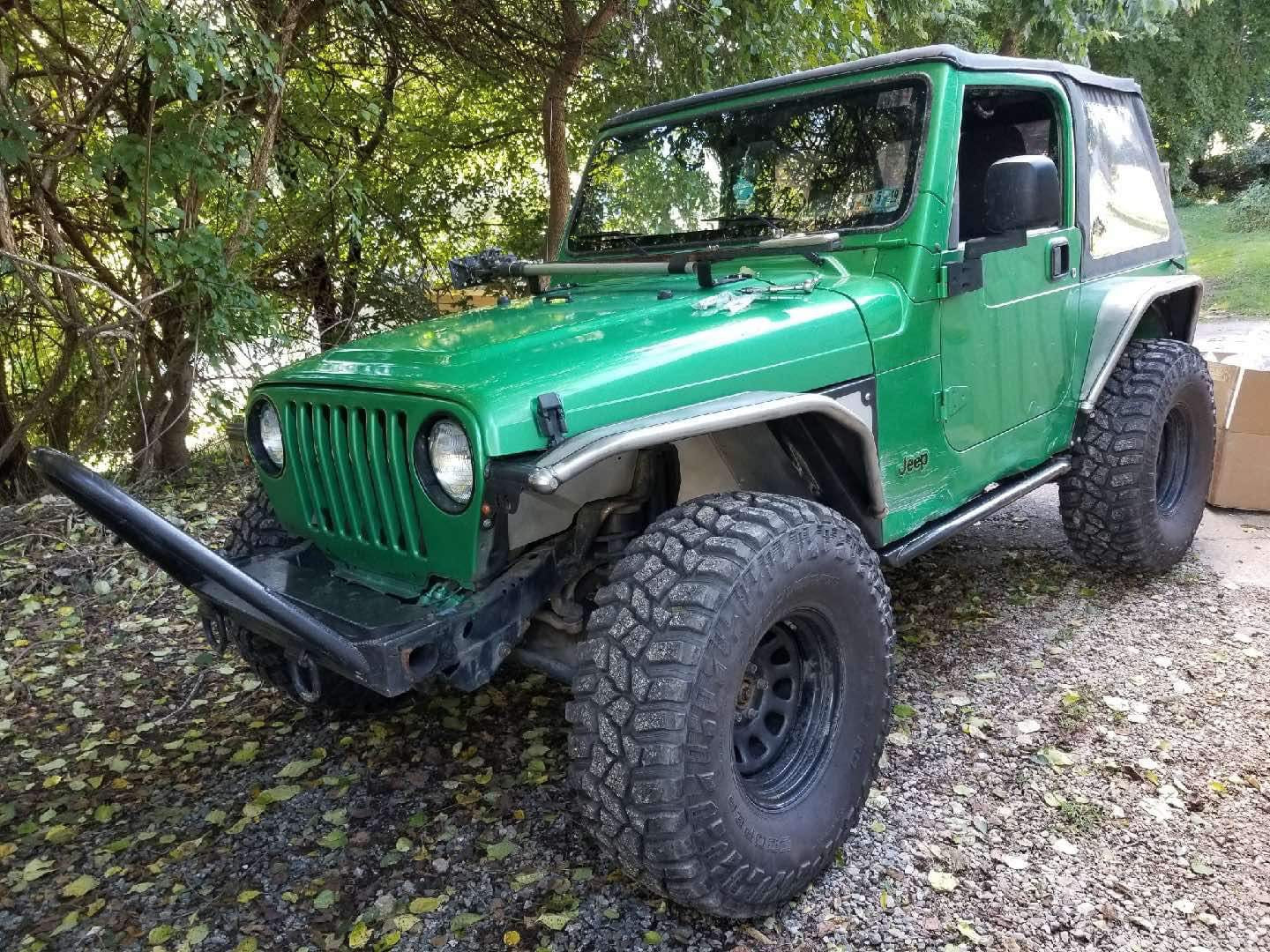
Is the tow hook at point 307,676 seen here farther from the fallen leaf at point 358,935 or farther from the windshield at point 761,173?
the windshield at point 761,173

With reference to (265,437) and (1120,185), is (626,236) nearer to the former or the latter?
(265,437)

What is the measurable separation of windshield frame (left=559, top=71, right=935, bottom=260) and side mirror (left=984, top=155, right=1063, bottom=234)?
0.22 meters

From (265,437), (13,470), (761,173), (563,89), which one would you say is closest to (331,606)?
(265,437)

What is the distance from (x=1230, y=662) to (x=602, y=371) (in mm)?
2716

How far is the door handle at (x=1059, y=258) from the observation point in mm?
3439

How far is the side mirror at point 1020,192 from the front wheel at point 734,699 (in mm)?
1167

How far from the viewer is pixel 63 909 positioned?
2.43 m

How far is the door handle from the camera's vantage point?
3439mm

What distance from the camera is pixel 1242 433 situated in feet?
16.0

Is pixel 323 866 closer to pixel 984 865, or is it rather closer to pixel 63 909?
pixel 63 909

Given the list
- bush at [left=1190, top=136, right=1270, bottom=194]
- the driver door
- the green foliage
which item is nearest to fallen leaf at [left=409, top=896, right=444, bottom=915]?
the driver door

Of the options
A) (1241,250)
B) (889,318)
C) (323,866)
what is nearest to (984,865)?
(889,318)

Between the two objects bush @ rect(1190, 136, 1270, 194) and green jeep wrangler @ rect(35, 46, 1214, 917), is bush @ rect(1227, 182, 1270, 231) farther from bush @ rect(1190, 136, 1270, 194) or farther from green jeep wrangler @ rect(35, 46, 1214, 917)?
green jeep wrangler @ rect(35, 46, 1214, 917)

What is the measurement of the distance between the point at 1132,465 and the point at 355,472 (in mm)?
2975
